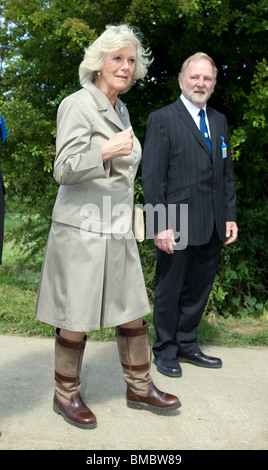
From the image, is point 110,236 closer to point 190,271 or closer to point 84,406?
point 84,406

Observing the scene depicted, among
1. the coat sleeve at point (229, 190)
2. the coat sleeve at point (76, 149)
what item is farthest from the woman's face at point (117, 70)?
the coat sleeve at point (229, 190)

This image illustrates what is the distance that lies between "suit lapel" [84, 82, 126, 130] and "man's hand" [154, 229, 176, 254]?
3.22 feet

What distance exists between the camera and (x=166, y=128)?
3.73m

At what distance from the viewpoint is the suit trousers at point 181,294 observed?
388 cm

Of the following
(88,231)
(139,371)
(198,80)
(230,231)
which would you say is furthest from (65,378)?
(198,80)

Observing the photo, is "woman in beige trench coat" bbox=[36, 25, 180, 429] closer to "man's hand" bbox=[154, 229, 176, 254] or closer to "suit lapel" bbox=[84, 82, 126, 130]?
"suit lapel" bbox=[84, 82, 126, 130]

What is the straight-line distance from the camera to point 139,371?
3.15m

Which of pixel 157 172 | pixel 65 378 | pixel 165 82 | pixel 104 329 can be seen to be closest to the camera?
pixel 65 378

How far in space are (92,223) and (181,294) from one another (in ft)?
4.65

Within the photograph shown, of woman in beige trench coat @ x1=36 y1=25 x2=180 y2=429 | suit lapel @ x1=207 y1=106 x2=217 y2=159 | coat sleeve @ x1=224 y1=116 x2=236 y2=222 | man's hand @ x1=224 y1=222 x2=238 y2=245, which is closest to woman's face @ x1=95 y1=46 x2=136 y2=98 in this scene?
woman in beige trench coat @ x1=36 y1=25 x2=180 y2=429

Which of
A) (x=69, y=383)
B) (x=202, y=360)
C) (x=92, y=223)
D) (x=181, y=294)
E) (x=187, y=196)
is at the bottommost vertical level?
(x=202, y=360)

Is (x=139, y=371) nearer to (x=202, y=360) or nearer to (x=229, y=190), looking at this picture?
(x=202, y=360)

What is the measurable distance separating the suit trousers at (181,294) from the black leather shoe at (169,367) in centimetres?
5

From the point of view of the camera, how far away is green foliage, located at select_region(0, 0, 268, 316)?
17.0 feet
